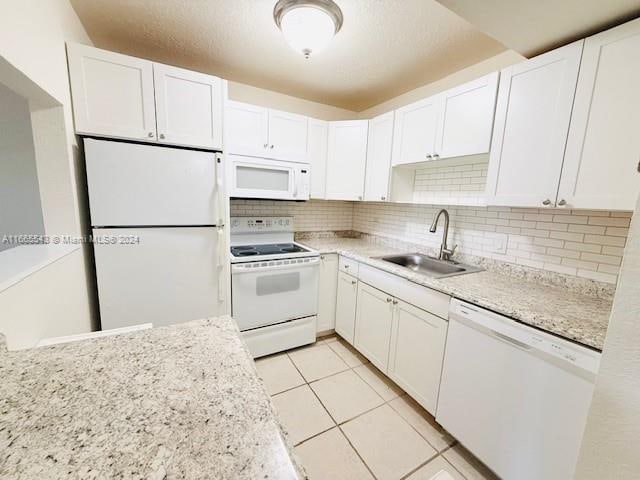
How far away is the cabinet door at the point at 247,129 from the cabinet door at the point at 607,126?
2084 mm

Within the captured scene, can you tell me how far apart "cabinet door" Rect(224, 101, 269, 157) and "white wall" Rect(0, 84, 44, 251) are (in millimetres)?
1598

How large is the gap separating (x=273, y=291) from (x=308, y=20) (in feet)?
6.19

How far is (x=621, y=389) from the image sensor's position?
0.60m

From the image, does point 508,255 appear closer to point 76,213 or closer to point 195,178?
point 195,178

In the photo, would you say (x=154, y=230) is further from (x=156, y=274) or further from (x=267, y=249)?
(x=267, y=249)

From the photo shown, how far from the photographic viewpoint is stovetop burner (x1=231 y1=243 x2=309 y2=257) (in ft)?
7.76

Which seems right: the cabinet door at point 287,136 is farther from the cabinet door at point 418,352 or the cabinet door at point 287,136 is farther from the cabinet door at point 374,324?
the cabinet door at point 418,352

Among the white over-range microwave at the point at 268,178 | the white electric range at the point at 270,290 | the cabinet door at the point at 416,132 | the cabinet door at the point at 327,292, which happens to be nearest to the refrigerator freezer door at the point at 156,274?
the white electric range at the point at 270,290

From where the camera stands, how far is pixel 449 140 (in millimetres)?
1832

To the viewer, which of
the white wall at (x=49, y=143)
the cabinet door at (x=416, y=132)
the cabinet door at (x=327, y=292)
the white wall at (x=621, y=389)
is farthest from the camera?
the cabinet door at (x=327, y=292)

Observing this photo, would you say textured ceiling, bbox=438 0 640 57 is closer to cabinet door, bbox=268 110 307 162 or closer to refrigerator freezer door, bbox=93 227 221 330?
cabinet door, bbox=268 110 307 162

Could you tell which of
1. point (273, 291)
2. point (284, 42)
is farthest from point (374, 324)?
point (284, 42)

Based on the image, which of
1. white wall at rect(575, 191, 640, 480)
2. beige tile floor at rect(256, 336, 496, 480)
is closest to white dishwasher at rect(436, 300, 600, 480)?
beige tile floor at rect(256, 336, 496, 480)

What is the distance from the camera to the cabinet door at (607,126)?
3.63 feet
